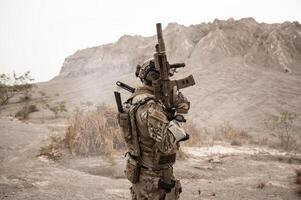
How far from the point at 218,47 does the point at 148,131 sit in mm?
25501

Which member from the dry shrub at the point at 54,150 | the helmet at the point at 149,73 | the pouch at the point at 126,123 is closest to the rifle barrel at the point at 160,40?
the helmet at the point at 149,73

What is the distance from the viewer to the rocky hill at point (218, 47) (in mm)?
25703

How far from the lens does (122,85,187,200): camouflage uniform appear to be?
2906 millimetres

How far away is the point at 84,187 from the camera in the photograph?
20.4ft

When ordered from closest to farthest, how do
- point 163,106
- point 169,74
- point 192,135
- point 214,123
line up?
point 163,106, point 169,74, point 192,135, point 214,123

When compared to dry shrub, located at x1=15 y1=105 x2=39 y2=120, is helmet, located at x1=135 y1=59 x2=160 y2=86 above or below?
above

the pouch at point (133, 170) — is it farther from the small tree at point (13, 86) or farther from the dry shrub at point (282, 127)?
the small tree at point (13, 86)

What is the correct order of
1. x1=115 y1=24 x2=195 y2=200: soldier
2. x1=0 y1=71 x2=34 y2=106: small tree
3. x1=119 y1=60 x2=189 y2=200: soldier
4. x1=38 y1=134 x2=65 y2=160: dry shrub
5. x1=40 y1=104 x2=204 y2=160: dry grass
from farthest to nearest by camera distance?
x1=0 y1=71 x2=34 y2=106: small tree
x1=40 y1=104 x2=204 y2=160: dry grass
x1=38 y1=134 x2=65 y2=160: dry shrub
x1=115 y1=24 x2=195 y2=200: soldier
x1=119 y1=60 x2=189 y2=200: soldier

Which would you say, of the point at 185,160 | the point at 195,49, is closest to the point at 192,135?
the point at 185,160

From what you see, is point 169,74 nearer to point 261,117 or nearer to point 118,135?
point 118,135

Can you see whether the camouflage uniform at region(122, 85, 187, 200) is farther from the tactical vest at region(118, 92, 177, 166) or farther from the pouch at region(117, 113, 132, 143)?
the pouch at region(117, 113, 132, 143)

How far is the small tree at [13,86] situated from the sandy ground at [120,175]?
16.5 metres

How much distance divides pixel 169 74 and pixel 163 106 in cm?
36

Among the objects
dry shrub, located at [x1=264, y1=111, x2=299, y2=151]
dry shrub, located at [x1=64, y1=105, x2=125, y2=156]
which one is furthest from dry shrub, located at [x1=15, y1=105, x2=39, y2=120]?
dry shrub, located at [x1=264, y1=111, x2=299, y2=151]
